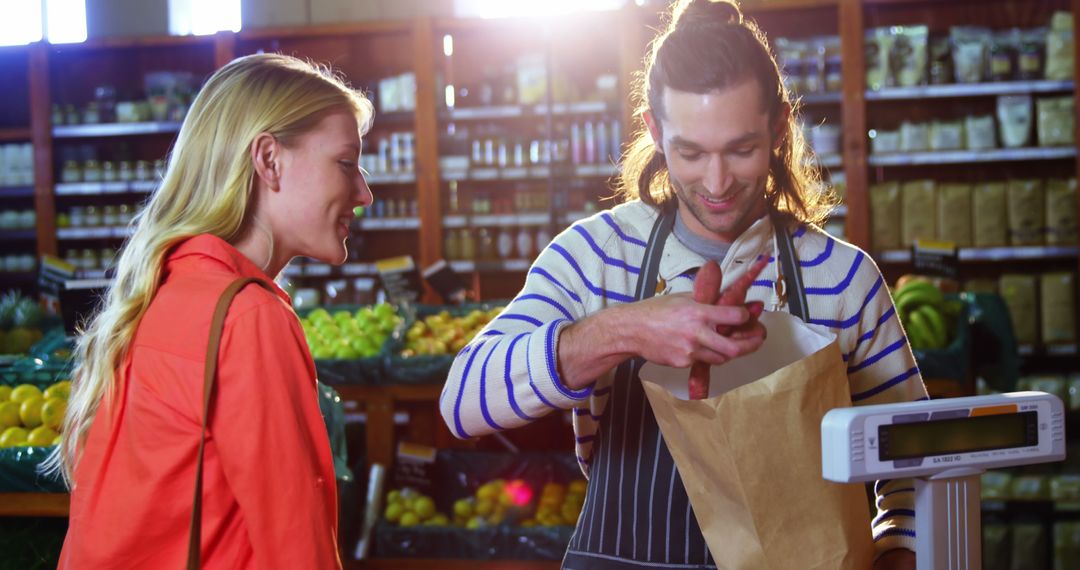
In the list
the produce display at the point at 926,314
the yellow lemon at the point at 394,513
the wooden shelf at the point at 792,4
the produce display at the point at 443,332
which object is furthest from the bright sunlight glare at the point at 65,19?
the produce display at the point at 926,314

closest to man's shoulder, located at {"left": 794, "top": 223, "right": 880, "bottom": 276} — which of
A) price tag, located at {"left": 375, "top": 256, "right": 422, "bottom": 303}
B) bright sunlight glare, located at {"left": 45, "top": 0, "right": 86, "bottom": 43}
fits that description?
price tag, located at {"left": 375, "top": 256, "right": 422, "bottom": 303}

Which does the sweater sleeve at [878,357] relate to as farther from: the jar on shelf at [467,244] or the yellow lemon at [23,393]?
the jar on shelf at [467,244]

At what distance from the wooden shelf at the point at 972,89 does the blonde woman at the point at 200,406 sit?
4.25 meters

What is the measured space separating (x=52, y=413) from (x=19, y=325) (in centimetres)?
174

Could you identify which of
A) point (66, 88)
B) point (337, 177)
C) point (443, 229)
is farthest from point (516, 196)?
point (337, 177)

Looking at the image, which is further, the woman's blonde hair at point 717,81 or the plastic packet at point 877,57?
the plastic packet at point 877,57

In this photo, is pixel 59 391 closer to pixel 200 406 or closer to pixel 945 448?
pixel 200 406

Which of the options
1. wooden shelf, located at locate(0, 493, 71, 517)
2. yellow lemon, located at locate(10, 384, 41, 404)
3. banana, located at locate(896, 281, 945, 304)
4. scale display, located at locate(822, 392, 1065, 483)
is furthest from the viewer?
banana, located at locate(896, 281, 945, 304)

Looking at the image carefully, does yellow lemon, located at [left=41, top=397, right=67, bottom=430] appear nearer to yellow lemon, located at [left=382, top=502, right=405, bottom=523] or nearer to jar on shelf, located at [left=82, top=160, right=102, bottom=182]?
yellow lemon, located at [left=382, top=502, right=405, bottom=523]

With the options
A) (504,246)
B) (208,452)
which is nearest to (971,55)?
(504,246)

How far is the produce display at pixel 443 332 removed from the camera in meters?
3.70

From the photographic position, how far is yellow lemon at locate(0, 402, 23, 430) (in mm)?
2771

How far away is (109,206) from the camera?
240 inches

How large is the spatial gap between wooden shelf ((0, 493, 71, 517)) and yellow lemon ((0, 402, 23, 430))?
0.31 metres
